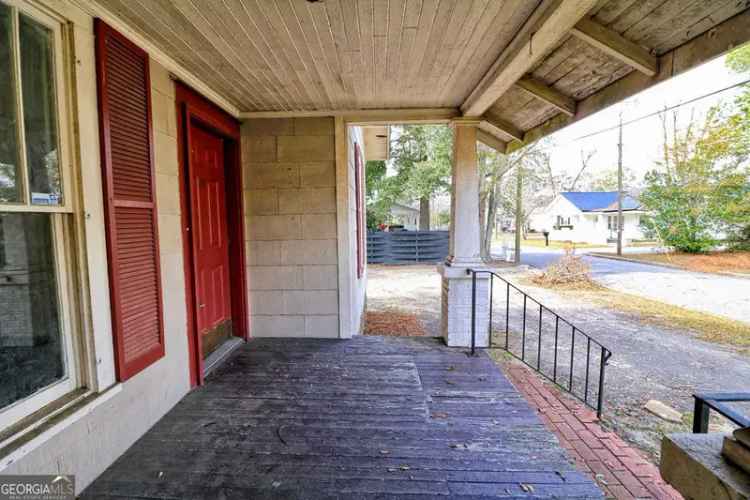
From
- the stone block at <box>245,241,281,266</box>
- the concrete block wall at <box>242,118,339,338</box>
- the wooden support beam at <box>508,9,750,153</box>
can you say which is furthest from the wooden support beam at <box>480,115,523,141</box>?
the stone block at <box>245,241,281,266</box>

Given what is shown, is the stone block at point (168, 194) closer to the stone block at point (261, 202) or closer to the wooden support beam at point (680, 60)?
the stone block at point (261, 202)

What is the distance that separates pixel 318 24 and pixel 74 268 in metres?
1.73

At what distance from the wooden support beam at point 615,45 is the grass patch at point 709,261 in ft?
40.6

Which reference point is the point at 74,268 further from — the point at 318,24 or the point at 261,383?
the point at 318,24

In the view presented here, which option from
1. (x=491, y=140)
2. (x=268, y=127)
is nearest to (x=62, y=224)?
(x=268, y=127)

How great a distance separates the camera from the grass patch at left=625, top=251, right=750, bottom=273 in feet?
35.7

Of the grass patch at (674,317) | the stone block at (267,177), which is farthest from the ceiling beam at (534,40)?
the grass patch at (674,317)

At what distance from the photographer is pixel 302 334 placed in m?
3.59

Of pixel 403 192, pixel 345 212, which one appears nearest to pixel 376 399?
pixel 345 212

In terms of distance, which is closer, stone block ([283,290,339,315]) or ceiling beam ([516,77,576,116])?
ceiling beam ([516,77,576,116])

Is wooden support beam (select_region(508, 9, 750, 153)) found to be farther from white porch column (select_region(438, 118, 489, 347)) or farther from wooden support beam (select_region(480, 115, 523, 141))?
white porch column (select_region(438, 118, 489, 347))

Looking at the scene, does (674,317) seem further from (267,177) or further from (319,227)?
(267,177)

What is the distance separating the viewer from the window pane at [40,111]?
4.69 ft

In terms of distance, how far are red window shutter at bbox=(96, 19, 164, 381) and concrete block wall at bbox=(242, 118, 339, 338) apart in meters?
1.41
